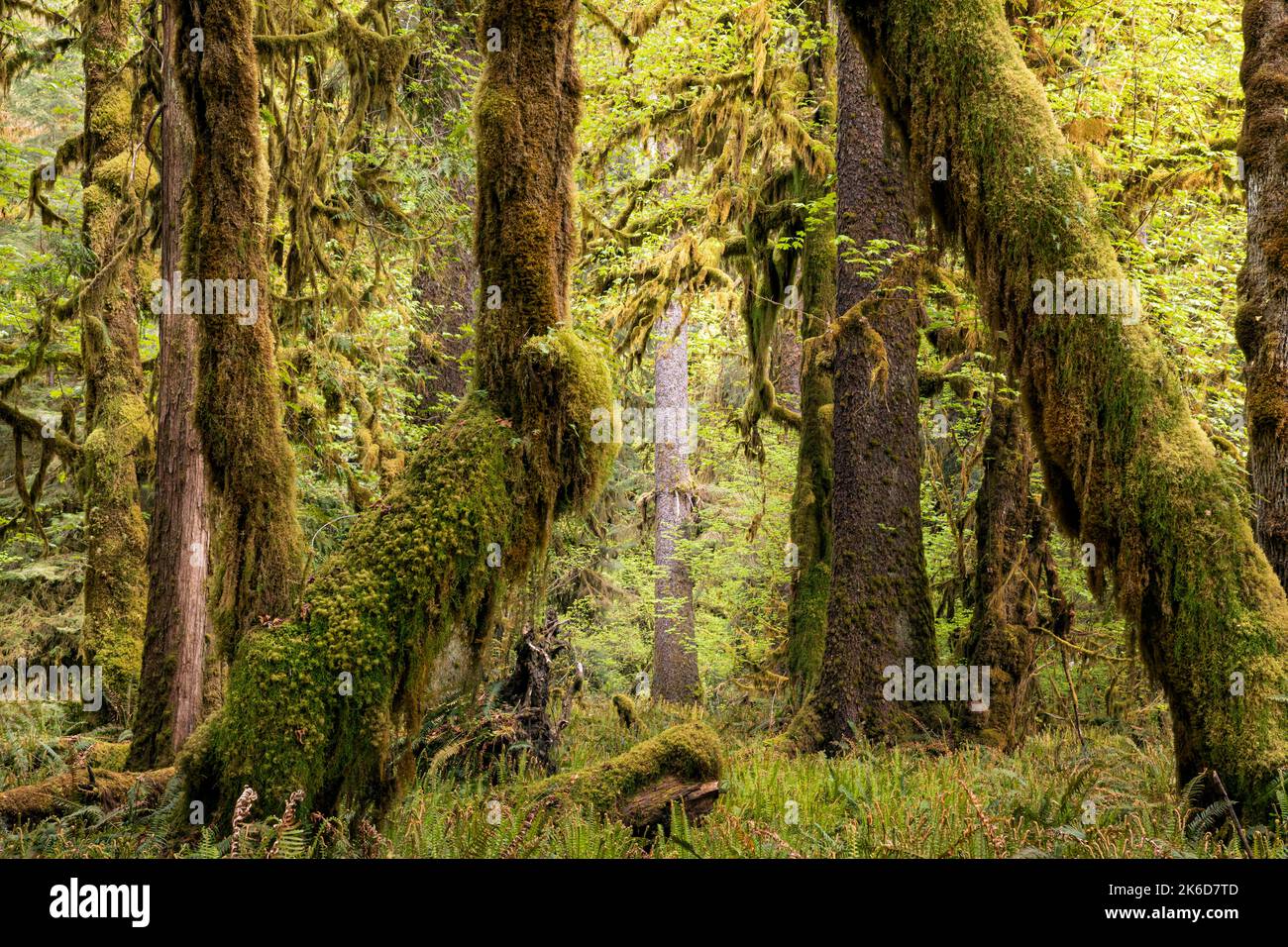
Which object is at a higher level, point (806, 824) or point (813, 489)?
point (813, 489)

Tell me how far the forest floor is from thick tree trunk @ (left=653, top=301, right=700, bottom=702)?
34.2ft

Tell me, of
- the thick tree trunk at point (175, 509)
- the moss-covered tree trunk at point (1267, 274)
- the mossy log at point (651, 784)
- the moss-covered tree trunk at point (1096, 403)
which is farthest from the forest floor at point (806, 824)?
the moss-covered tree trunk at point (1267, 274)

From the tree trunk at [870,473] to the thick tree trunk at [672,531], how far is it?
25.0 ft

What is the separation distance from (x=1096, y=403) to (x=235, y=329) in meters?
5.29

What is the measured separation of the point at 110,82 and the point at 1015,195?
38.2 ft

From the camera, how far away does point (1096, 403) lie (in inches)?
191

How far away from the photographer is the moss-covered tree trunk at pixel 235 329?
5.35 metres

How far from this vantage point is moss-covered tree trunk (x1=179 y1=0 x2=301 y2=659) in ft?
17.5

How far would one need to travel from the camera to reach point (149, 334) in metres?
14.4

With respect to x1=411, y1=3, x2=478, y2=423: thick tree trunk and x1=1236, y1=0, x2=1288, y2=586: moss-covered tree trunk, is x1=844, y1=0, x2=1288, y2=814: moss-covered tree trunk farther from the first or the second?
x1=411, y1=3, x2=478, y2=423: thick tree trunk

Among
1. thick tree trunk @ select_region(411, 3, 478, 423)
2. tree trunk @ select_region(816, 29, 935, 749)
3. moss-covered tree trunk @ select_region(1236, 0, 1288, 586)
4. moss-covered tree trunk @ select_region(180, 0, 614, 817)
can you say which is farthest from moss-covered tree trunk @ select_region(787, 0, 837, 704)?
moss-covered tree trunk @ select_region(180, 0, 614, 817)

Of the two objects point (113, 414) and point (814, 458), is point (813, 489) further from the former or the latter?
point (113, 414)

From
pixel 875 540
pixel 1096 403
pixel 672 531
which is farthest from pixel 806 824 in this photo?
pixel 672 531
